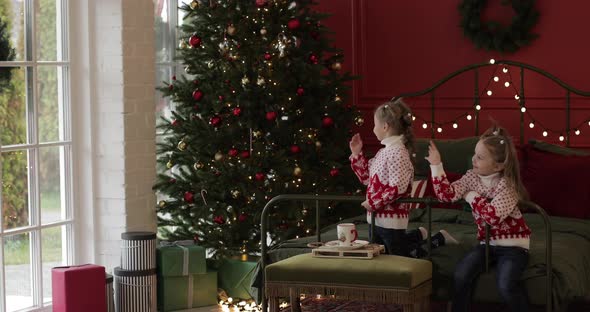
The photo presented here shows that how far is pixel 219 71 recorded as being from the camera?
6375 mm

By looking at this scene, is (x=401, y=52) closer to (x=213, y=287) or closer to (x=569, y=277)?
(x=213, y=287)

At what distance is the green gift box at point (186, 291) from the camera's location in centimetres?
607

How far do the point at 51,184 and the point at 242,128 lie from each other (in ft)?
4.08

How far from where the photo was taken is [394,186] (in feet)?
16.6

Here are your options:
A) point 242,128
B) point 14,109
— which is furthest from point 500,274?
point 14,109

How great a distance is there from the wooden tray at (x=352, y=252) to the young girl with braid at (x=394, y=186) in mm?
317

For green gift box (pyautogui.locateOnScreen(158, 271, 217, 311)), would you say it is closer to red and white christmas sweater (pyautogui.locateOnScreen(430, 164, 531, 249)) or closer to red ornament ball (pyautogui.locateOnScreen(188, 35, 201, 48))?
red ornament ball (pyautogui.locateOnScreen(188, 35, 201, 48))

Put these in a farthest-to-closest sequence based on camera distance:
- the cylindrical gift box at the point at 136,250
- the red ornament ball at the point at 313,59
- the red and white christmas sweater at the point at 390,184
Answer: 1. the red ornament ball at the point at 313,59
2. the cylindrical gift box at the point at 136,250
3. the red and white christmas sweater at the point at 390,184

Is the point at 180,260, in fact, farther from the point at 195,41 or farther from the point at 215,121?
the point at 195,41

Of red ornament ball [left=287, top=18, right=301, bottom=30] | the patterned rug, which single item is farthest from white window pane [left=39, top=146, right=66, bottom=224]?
red ornament ball [left=287, top=18, right=301, bottom=30]

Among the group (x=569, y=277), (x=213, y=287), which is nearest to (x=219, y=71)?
(x=213, y=287)

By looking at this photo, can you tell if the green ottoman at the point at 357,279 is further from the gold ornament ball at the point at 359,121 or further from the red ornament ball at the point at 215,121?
the gold ornament ball at the point at 359,121

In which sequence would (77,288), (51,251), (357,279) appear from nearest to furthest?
(357,279) < (77,288) < (51,251)

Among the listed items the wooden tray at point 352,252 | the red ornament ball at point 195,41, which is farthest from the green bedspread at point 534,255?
the red ornament ball at point 195,41
